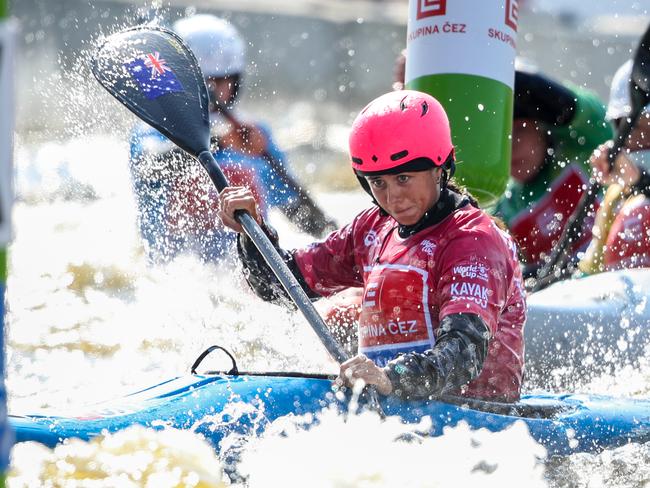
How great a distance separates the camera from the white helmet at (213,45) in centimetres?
629

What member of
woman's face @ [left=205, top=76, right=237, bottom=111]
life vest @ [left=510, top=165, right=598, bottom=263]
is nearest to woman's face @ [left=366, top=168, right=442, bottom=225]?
life vest @ [left=510, top=165, right=598, bottom=263]

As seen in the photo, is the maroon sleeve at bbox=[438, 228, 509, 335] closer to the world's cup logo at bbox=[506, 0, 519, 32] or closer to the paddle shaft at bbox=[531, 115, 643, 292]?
the world's cup logo at bbox=[506, 0, 519, 32]

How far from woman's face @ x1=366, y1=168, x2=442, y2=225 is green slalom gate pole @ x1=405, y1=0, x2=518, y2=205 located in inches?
Result: 54.0

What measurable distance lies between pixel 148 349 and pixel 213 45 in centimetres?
182

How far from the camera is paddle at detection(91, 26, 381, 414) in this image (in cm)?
425

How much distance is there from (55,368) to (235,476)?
106 inches

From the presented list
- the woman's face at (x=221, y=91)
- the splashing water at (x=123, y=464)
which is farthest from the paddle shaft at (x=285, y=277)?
the woman's face at (x=221, y=91)

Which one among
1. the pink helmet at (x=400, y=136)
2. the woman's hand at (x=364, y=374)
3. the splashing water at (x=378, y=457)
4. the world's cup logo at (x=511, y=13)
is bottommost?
the splashing water at (x=378, y=457)

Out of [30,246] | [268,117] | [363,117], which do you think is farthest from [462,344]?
[268,117]

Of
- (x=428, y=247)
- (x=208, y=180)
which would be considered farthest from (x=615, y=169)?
(x=428, y=247)

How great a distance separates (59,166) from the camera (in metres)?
11.3

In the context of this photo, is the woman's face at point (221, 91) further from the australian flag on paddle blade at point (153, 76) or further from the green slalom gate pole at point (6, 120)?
the green slalom gate pole at point (6, 120)

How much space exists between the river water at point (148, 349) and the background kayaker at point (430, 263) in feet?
0.87

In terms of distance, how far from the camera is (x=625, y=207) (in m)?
5.48
